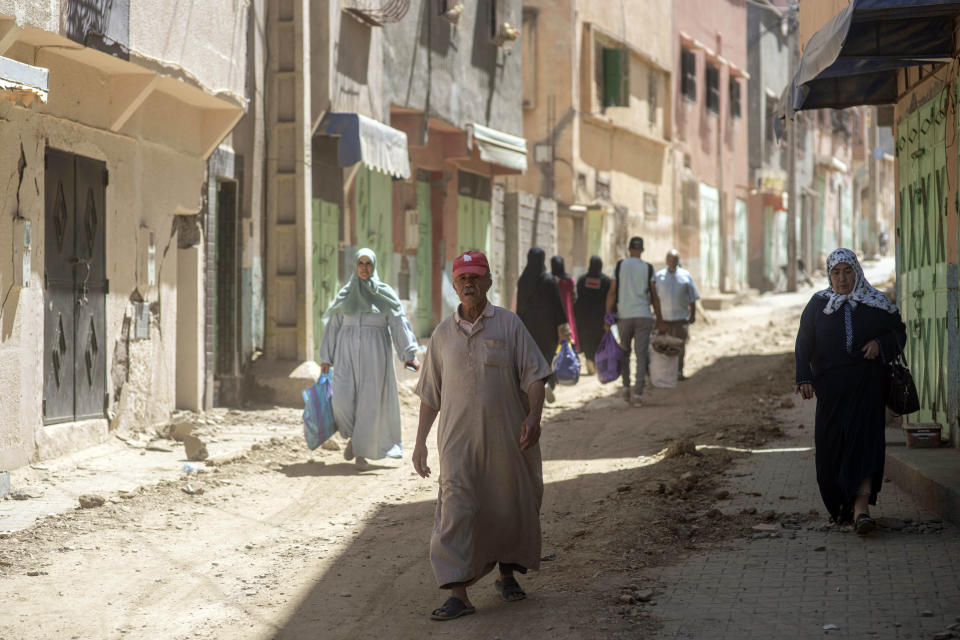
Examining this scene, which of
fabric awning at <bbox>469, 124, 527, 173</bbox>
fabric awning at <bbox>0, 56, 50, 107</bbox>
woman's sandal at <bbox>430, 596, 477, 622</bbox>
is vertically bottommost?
woman's sandal at <bbox>430, 596, 477, 622</bbox>

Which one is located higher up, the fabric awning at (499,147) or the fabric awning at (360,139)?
the fabric awning at (499,147)

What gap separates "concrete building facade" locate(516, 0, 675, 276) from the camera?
23953mm

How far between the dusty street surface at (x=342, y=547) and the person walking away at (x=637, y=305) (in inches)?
79.0

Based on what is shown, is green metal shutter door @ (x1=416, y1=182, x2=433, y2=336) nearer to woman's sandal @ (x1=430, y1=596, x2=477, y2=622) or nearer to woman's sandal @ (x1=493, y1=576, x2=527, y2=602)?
woman's sandal @ (x1=493, y1=576, x2=527, y2=602)

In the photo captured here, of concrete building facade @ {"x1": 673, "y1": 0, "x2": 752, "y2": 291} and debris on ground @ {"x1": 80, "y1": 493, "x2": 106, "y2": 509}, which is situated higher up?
concrete building facade @ {"x1": 673, "y1": 0, "x2": 752, "y2": 291}

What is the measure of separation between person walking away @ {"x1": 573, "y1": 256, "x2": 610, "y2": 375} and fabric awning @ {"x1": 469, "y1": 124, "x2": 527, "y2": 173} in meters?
3.54

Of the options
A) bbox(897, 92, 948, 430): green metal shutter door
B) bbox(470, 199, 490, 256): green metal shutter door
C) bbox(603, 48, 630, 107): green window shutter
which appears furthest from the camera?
bbox(603, 48, 630, 107): green window shutter

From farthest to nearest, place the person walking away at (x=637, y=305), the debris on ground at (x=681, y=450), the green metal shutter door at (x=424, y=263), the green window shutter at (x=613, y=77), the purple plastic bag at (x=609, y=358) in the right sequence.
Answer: the green window shutter at (x=613, y=77) → the green metal shutter door at (x=424, y=263) → the purple plastic bag at (x=609, y=358) → the person walking away at (x=637, y=305) → the debris on ground at (x=681, y=450)

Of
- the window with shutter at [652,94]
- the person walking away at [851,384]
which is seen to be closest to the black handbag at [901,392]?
the person walking away at [851,384]

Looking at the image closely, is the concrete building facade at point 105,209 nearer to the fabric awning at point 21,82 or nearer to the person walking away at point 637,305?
the fabric awning at point 21,82

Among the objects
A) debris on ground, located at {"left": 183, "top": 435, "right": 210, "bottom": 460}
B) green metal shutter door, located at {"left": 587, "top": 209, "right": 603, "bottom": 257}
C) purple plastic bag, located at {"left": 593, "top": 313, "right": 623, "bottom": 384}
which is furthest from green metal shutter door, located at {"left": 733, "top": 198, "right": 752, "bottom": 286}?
debris on ground, located at {"left": 183, "top": 435, "right": 210, "bottom": 460}

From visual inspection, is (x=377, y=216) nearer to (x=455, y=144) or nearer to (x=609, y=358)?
(x=455, y=144)

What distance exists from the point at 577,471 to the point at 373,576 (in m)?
3.51

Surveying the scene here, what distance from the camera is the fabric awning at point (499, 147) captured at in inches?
754
